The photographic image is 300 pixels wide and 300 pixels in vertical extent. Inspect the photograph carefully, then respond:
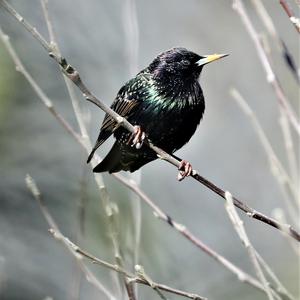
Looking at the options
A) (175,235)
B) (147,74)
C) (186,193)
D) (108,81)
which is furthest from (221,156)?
(147,74)

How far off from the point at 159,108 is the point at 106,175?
2.27 m

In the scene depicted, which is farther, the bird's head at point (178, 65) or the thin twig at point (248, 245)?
the bird's head at point (178, 65)

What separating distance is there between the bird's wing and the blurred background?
105 mm

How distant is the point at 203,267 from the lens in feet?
22.6

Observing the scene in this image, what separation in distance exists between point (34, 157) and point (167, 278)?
47.0 inches

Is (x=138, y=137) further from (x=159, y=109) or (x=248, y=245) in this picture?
(x=248, y=245)

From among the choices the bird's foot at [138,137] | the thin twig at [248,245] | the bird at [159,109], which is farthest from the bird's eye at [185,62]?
the thin twig at [248,245]

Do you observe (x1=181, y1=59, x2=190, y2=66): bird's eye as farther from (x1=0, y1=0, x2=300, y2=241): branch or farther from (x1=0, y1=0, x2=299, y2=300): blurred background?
(x1=0, y1=0, x2=300, y2=241): branch

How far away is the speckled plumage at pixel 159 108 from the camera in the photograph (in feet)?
12.9

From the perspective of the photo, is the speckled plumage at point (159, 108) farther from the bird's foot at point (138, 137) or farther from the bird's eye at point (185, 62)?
the bird's foot at point (138, 137)

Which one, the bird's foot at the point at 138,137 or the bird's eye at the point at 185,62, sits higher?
the bird's eye at the point at 185,62

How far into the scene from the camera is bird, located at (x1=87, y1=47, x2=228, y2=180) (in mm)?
3920

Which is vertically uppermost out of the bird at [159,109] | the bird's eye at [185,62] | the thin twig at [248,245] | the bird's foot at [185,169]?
the bird's eye at [185,62]

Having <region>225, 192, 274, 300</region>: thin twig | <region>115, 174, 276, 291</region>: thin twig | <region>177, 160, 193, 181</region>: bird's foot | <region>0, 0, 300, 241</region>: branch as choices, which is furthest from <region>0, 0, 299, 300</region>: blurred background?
<region>225, 192, 274, 300</region>: thin twig
